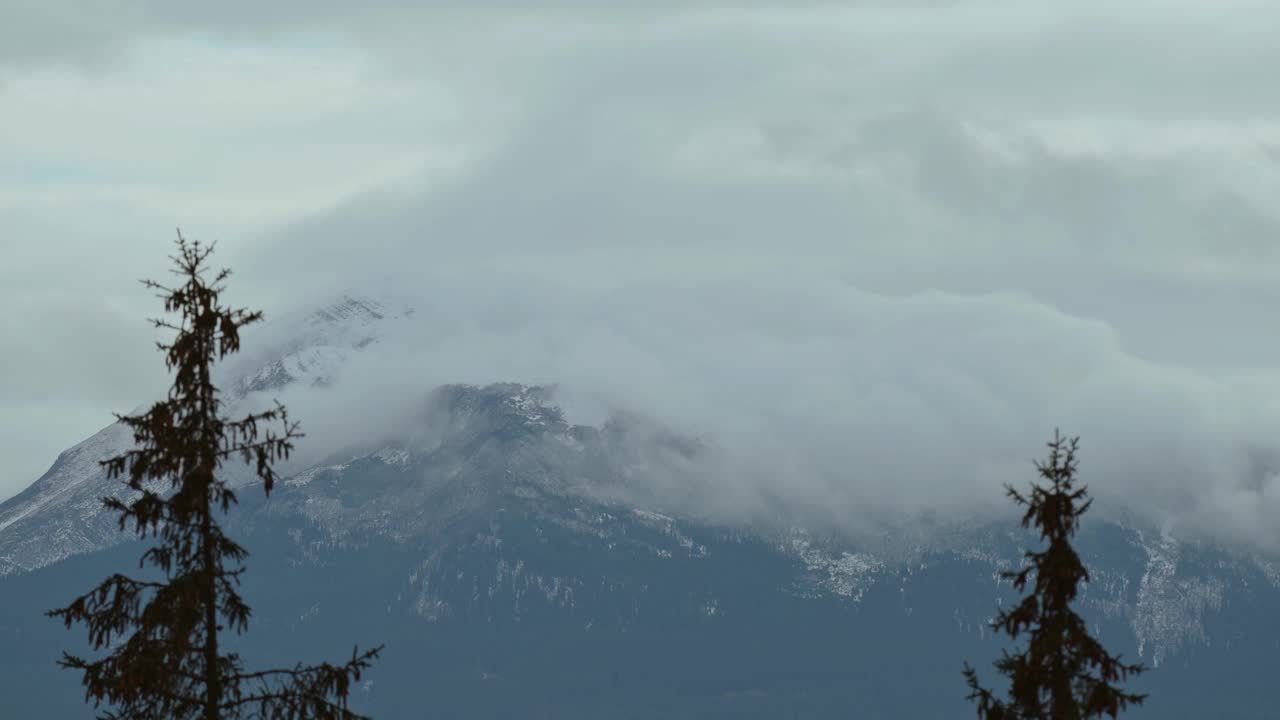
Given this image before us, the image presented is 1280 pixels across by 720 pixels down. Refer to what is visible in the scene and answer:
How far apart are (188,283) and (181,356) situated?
5.79ft

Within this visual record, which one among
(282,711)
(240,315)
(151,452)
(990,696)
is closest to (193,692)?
(282,711)

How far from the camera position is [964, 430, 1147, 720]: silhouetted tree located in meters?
54.2

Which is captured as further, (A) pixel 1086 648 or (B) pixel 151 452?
(A) pixel 1086 648

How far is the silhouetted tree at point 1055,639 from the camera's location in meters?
54.2

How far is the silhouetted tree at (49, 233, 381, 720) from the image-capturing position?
4766 centimetres

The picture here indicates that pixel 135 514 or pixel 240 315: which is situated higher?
pixel 240 315

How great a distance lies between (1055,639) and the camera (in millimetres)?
54656

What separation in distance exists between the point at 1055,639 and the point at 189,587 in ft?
73.7

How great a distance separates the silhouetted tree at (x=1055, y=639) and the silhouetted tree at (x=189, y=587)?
17543 mm

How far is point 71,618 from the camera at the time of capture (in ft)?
155

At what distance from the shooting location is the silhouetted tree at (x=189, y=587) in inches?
1876

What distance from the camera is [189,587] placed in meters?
48.1

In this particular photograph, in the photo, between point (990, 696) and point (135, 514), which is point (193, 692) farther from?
point (990, 696)

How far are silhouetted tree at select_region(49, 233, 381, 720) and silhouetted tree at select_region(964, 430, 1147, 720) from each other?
1754 cm
